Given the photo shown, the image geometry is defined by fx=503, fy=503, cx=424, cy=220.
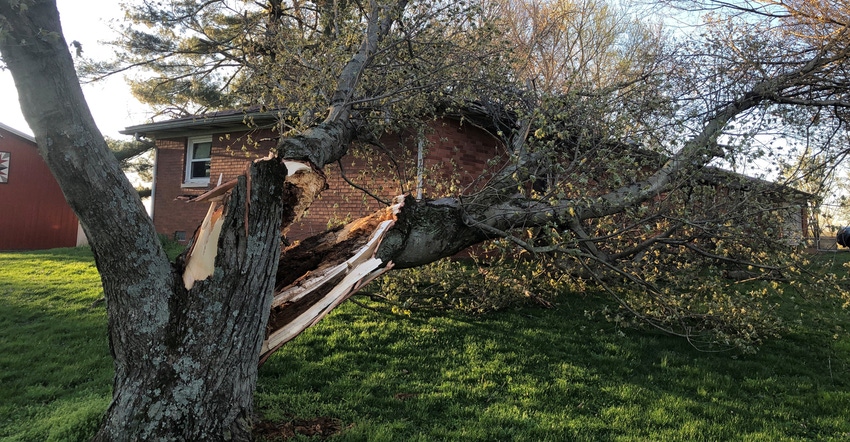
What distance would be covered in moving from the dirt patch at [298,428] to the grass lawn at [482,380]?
0.01 meters

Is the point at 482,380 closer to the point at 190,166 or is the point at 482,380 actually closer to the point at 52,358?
the point at 52,358

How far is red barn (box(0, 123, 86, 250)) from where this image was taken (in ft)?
51.8

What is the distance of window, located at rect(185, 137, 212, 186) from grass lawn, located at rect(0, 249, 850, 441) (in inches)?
249

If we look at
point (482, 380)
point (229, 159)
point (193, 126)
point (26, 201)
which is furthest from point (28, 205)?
point (482, 380)

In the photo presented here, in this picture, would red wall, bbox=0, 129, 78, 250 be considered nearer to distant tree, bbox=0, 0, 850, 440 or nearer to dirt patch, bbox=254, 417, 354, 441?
distant tree, bbox=0, 0, 850, 440

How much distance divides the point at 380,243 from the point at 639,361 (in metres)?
3.27

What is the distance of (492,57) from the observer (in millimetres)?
5664

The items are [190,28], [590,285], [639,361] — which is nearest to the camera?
[639,361]

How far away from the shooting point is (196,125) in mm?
11898

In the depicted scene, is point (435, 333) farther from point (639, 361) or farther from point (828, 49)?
point (828, 49)

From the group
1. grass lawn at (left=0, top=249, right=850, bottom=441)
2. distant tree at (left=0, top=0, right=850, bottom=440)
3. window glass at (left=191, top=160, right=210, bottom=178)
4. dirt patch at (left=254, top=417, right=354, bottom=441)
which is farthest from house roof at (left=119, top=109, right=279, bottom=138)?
dirt patch at (left=254, top=417, right=354, bottom=441)

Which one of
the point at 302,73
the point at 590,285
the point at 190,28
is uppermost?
the point at 190,28

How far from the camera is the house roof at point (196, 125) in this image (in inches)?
423

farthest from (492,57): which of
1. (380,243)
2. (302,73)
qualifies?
(380,243)
